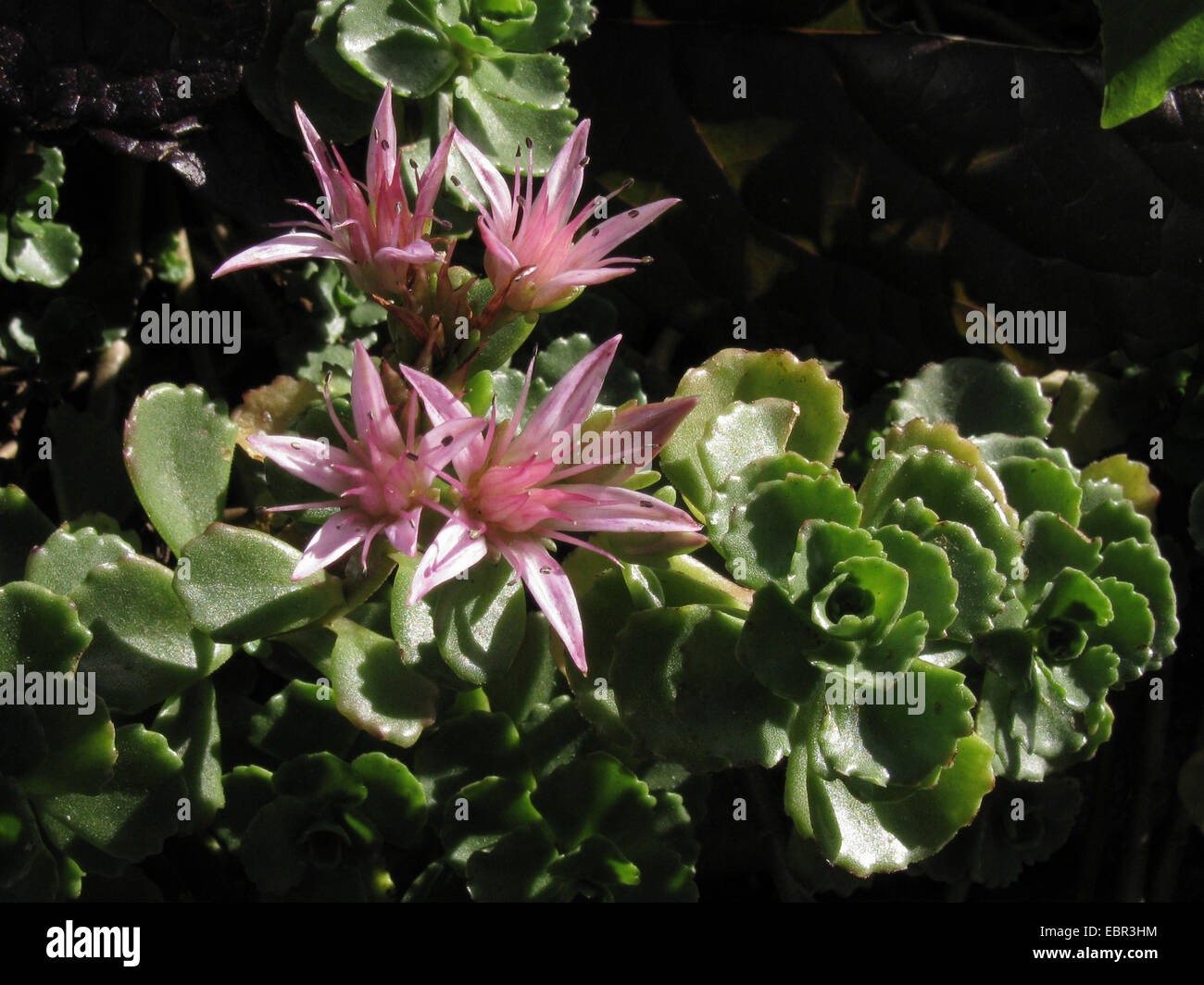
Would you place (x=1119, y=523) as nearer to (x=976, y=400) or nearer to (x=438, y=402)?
(x=976, y=400)

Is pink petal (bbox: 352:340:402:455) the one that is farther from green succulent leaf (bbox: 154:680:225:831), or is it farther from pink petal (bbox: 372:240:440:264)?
green succulent leaf (bbox: 154:680:225:831)

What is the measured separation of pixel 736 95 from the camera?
1.63 meters

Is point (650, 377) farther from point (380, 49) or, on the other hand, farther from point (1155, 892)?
point (1155, 892)

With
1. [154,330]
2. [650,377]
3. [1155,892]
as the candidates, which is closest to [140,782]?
[154,330]

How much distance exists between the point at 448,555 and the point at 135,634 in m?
0.40

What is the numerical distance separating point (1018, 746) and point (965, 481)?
0.30 m

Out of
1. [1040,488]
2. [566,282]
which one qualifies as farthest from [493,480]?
[1040,488]

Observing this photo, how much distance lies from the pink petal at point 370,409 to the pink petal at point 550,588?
142 millimetres

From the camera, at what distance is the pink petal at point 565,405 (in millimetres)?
994

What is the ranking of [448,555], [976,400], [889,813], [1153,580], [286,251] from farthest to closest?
[976,400] < [1153,580] < [889,813] < [286,251] < [448,555]

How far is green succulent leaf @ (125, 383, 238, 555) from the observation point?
1150 millimetres

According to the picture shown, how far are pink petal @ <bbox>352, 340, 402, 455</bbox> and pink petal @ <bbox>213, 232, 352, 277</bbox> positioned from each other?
0.16 metres

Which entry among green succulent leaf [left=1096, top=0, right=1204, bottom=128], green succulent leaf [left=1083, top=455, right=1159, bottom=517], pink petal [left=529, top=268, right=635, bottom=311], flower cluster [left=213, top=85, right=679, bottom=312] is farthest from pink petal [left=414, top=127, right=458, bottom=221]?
green succulent leaf [left=1083, top=455, right=1159, bottom=517]

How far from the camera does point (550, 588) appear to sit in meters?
0.99
